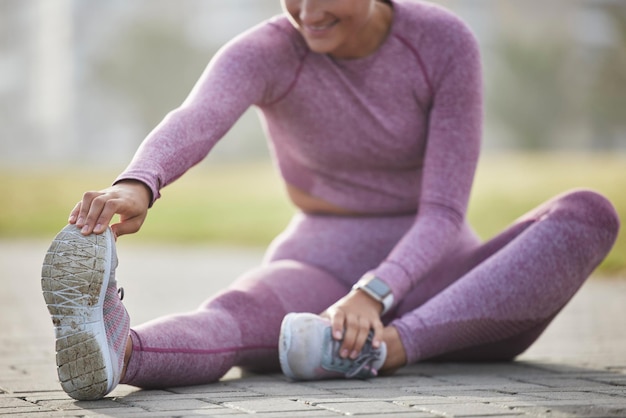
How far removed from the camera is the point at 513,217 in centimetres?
1098

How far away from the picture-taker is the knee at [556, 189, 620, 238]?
3162 millimetres

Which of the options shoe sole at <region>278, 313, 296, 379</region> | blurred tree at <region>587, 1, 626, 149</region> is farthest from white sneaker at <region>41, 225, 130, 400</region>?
blurred tree at <region>587, 1, 626, 149</region>

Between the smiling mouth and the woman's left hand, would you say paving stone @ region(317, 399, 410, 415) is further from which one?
the smiling mouth

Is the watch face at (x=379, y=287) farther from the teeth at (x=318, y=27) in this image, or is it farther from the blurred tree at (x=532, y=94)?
the blurred tree at (x=532, y=94)

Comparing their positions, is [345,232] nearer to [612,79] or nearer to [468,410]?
[468,410]

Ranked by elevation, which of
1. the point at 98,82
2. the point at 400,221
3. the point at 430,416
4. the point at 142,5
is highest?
the point at 142,5

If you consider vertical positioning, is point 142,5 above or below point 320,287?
above

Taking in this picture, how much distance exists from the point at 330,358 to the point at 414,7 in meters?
1.23

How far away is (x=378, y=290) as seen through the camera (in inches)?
117

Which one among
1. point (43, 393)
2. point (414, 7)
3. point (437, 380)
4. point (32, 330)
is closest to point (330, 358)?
point (437, 380)

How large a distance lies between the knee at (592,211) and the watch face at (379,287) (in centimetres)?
59

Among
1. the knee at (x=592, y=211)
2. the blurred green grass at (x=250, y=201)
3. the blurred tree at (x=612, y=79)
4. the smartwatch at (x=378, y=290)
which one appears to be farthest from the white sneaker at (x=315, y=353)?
the blurred tree at (x=612, y=79)

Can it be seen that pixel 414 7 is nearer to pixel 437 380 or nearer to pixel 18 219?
pixel 437 380

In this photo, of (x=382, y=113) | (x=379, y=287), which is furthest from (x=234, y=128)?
(x=379, y=287)
